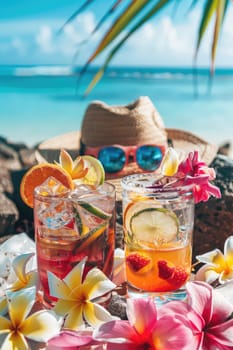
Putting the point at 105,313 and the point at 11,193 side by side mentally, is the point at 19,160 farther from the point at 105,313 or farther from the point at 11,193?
the point at 105,313

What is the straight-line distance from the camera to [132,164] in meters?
2.63

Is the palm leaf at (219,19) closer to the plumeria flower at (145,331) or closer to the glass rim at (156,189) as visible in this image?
the glass rim at (156,189)

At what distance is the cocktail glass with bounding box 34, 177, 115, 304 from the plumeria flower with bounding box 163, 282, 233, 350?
22cm

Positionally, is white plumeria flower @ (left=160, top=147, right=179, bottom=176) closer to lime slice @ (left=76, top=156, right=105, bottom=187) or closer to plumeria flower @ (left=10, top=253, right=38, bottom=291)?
lime slice @ (left=76, top=156, right=105, bottom=187)

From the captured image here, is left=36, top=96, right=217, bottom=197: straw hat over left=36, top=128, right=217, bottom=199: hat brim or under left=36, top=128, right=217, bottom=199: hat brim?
over

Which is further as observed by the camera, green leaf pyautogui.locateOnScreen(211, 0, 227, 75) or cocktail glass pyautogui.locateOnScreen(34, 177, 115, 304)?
green leaf pyautogui.locateOnScreen(211, 0, 227, 75)

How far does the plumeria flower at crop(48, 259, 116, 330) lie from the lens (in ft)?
3.62

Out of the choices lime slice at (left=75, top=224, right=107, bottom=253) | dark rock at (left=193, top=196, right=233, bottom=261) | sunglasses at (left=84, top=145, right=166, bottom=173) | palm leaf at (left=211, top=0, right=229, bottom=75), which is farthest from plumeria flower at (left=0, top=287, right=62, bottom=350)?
sunglasses at (left=84, top=145, right=166, bottom=173)

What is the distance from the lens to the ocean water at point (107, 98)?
1282 centimetres

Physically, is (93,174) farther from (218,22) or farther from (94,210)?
(218,22)

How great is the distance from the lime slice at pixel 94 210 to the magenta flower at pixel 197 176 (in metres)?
0.17

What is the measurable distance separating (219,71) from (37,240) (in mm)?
17436

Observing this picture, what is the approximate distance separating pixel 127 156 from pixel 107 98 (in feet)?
43.8

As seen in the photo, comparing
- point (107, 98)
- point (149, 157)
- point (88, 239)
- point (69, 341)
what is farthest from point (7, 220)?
point (107, 98)
